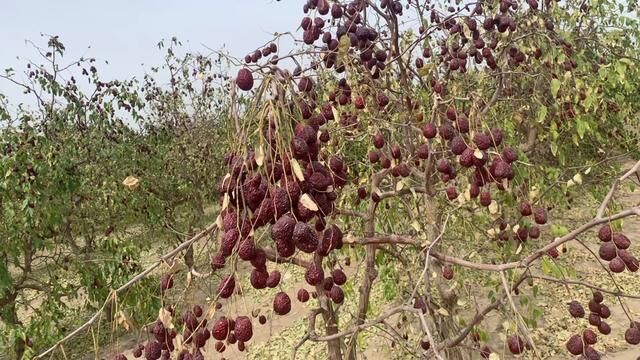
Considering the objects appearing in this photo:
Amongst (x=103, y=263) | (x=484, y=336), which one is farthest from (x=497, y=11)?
(x=103, y=263)

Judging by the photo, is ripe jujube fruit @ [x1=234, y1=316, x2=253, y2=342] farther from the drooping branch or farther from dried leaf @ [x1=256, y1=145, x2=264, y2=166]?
dried leaf @ [x1=256, y1=145, x2=264, y2=166]

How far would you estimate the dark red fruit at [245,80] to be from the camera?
4.13 feet

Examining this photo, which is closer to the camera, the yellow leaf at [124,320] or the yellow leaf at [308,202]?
the yellow leaf at [308,202]

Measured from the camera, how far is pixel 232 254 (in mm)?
1095

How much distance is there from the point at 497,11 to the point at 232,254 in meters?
3.37

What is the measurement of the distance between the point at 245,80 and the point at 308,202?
384 mm

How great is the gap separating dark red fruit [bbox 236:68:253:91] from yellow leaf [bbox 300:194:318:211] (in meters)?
0.35

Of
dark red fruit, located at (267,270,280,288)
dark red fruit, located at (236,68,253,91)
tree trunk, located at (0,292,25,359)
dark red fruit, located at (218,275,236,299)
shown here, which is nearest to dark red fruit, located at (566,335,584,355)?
dark red fruit, located at (267,270,280,288)

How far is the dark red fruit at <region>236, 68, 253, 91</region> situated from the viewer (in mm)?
1259

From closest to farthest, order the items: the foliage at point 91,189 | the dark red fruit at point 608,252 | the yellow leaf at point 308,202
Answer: the yellow leaf at point 308,202
the dark red fruit at point 608,252
the foliage at point 91,189

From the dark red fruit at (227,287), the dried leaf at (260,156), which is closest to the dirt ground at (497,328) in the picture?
the dark red fruit at (227,287)

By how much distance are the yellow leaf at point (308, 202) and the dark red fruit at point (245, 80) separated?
35 centimetres

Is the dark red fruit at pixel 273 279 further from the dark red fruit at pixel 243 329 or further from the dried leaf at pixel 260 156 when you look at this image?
the dried leaf at pixel 260 156

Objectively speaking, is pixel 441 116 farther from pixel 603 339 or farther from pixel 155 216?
pixel 155 216
